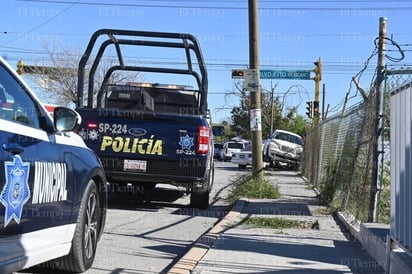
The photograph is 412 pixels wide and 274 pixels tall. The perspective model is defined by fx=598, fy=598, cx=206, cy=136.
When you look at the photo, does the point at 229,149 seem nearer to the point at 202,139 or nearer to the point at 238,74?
the point at 238,74

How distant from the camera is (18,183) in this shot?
4176 millimetres

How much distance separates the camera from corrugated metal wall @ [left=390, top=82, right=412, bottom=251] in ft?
15.8

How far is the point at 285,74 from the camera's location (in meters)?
20.8

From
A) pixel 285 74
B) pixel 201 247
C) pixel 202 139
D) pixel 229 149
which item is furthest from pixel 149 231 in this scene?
pixel 229 149

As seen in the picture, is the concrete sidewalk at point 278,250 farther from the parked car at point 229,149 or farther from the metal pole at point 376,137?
the parked car at point 229,149

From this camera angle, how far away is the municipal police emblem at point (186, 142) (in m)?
10.3

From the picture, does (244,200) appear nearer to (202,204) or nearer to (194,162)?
(202,204)

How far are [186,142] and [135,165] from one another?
3.24 ft

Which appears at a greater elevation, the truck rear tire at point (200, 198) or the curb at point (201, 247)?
the truck rear tire at point (200, 198)

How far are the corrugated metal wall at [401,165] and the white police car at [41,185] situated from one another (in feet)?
9.21

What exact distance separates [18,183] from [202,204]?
7407 mm

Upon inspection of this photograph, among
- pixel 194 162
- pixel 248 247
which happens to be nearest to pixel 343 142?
pixel 194 162

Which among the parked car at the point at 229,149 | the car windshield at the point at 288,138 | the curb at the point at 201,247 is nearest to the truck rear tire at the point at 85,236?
the curb at the point at 201,247

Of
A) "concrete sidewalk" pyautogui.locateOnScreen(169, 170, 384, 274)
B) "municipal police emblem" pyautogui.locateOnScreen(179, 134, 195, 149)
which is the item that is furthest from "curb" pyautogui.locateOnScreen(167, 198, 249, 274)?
"municipal police emblem" pyautogui.locateOnScreen(179, 134, 195, 149)
